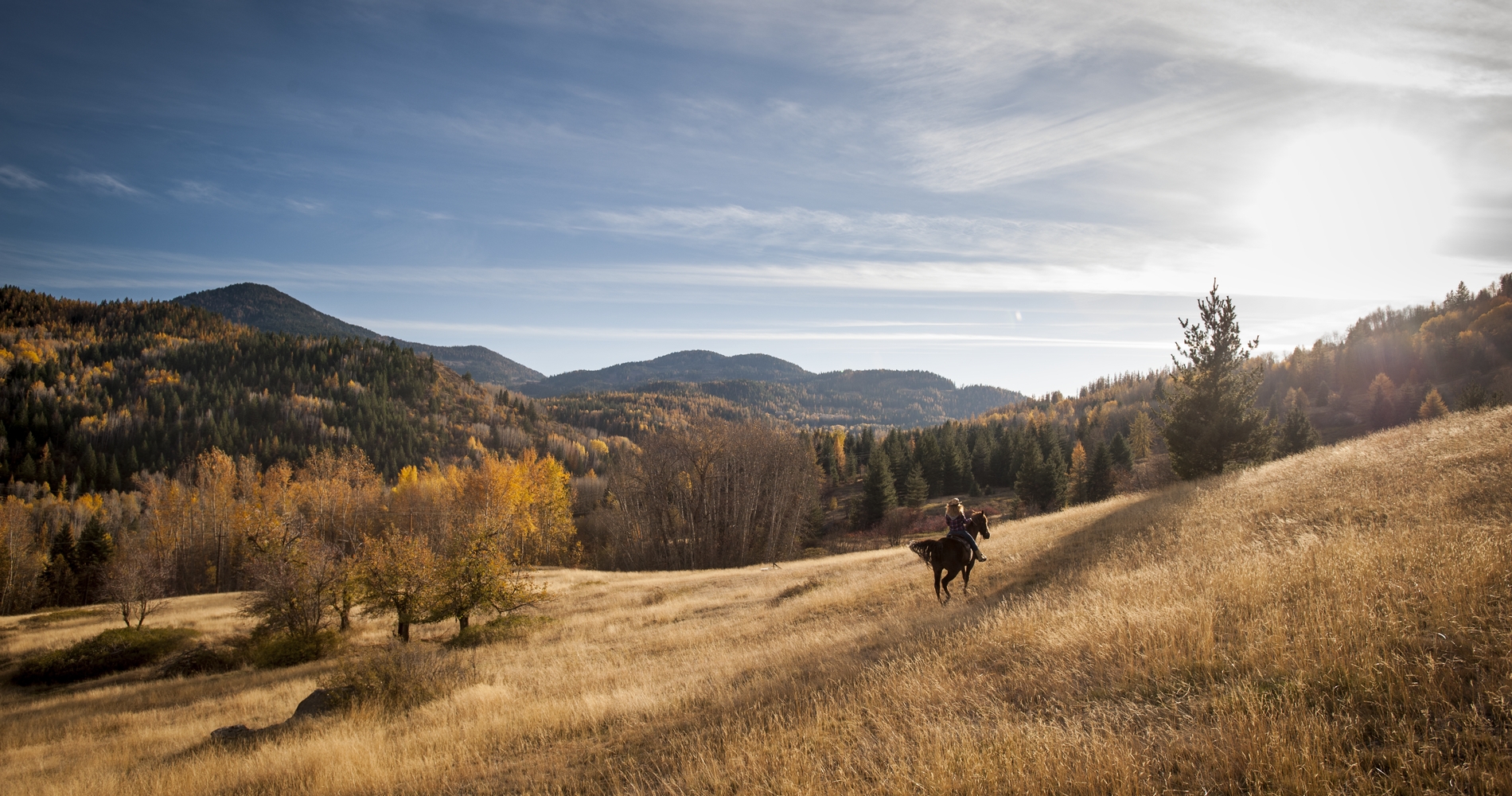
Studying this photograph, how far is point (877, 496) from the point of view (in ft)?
236

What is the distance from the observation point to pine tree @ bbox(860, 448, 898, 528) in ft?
235

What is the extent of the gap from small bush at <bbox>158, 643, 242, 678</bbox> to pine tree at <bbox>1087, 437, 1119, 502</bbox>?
68086mm

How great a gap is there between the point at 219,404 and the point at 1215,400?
A: 614 feet

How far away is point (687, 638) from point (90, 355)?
237m

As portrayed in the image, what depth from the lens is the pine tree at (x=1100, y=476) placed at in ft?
201

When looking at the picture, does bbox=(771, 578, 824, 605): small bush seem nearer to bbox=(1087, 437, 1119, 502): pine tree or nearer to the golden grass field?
the golden grass field

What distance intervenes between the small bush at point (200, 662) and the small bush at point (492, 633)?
11744 mm

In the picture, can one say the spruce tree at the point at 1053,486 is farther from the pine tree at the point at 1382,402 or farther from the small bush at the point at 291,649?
the pine tree at the point at 1382,402

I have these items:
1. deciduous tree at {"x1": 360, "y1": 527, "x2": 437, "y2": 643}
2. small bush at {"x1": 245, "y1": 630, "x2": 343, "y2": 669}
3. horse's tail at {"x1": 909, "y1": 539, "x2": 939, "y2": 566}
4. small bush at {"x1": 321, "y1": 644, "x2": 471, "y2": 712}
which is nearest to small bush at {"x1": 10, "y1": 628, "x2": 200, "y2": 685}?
small bush at {"x1": 245, "y1": 630, "x2": 343, "y2": 669}

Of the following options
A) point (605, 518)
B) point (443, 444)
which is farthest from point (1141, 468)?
point (443, 444)

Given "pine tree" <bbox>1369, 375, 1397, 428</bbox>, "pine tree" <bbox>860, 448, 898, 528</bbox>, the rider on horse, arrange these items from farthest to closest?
"pine tree" <bbox>1369, 375, 1397, 428</bbox> → "pine tree" <bbox>860, 448, 898, 528</bbox> → the rider on horse

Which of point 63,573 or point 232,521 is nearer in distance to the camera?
point 63,573

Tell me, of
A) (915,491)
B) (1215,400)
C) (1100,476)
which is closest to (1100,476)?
(1100,476)

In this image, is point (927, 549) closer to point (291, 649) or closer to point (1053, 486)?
point (291, 649)
